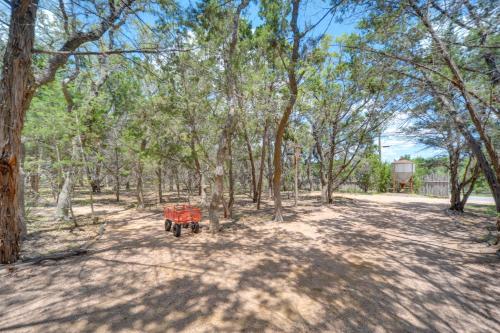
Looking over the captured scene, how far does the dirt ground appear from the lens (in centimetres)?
238

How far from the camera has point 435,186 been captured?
17.2m

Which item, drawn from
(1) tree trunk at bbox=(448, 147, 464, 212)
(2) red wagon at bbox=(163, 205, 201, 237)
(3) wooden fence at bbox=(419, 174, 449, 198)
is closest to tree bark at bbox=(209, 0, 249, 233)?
(2) red wagon at bbox=(163, 205, 201, 237)

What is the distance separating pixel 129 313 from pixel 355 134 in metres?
12.0

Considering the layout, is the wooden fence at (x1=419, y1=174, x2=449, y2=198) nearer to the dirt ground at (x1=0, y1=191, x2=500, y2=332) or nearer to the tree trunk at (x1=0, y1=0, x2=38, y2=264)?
the dirt ground at (x1=0, y1=191, x2=500, y2=332)

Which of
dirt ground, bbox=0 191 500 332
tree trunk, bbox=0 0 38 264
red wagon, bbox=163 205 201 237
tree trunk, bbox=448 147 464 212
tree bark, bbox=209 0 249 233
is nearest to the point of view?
dirt ground, bbox=0 191 500 332

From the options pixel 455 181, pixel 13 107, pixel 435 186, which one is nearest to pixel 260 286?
pixel 13 107

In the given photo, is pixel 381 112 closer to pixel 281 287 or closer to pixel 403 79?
pixel 403 79

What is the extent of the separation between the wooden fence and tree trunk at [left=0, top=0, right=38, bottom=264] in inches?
890

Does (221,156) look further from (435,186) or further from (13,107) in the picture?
(435,186)

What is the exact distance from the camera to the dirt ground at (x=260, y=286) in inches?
93.7

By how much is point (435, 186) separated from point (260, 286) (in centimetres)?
2025

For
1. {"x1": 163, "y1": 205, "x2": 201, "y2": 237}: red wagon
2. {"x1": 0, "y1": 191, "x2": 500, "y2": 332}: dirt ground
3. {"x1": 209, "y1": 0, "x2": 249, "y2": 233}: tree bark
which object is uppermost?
{"x1": 209, "y1": 0, "x2": 249, "y2": 233}: tree bark

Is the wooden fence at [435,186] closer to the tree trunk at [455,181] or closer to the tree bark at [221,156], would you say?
the tree trunk at [455,181]

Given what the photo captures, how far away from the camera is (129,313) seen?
2479mm
